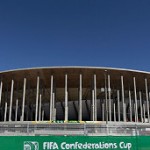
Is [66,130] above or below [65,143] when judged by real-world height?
below

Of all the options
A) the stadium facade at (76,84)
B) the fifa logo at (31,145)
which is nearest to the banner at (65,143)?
the fifa logo at (31,145)

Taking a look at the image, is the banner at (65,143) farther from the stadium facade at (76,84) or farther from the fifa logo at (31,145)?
the stadium facade at (76,84)

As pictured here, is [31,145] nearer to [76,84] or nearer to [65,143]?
[65,143]

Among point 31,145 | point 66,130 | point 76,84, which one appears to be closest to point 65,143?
point 31,145

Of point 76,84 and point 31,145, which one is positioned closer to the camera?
point 31,145

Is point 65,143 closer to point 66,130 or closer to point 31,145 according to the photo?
point 31,145

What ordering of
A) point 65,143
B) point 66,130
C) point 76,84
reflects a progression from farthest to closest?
point 76,84 → point 66,130 → point 65,143

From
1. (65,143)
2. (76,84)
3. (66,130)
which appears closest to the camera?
(65,143)

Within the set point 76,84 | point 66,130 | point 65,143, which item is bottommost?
point 66,130

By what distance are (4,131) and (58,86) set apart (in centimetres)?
3969

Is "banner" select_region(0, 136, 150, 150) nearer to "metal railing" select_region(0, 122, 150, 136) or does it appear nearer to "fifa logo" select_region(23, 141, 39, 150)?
"fifa logo" select_region(23, 141, 39, 150)

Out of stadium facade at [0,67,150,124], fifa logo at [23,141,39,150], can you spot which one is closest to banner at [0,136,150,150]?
fifa logo at [23,141,39,150]

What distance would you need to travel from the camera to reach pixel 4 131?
51.9 feet

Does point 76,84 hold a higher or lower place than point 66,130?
higher
